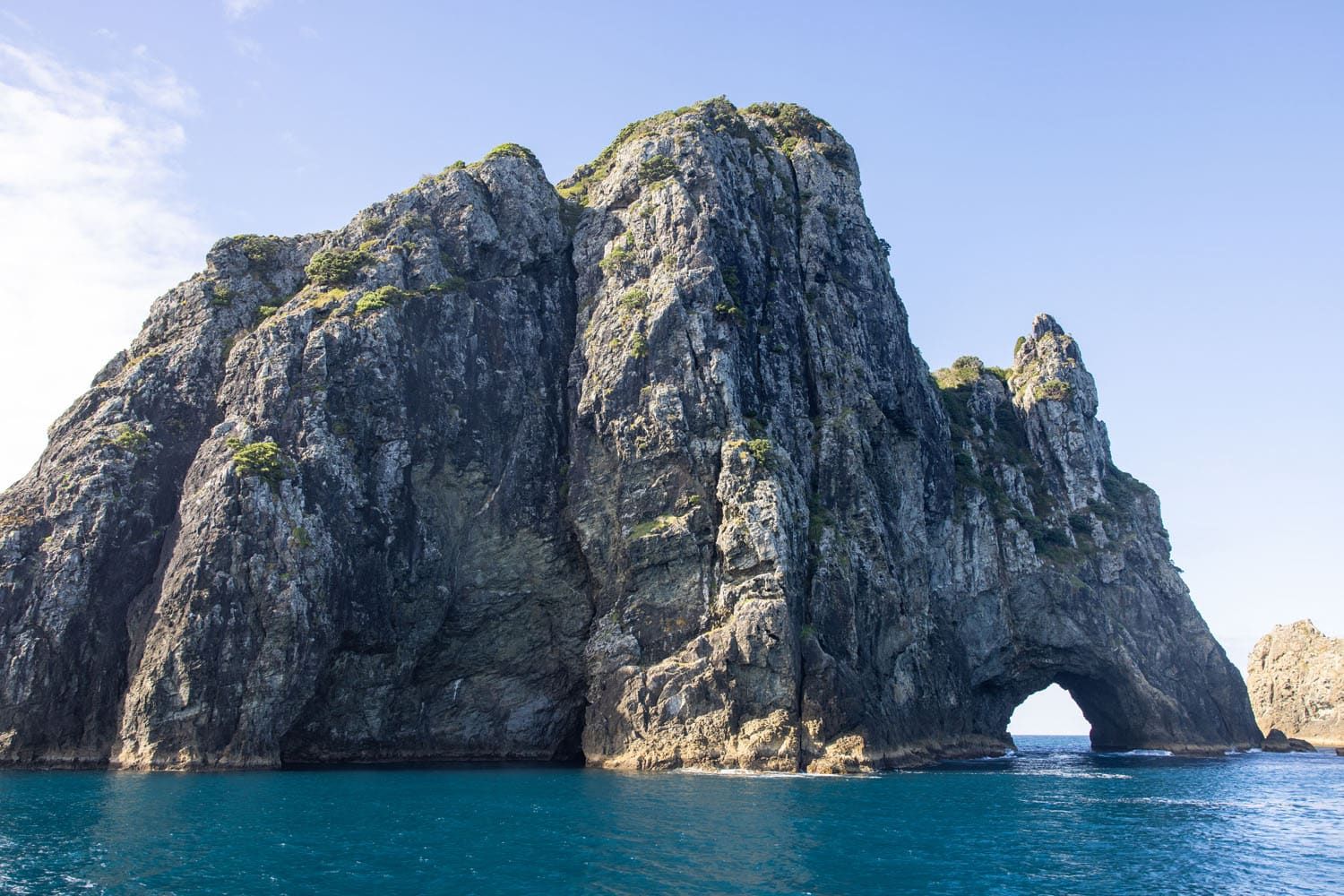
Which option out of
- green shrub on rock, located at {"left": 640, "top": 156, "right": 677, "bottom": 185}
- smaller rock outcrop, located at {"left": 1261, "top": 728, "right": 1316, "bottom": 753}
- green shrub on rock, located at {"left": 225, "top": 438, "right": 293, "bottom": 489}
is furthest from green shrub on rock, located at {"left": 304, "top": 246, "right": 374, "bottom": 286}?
smaller rock outcrop, located at {"left": 1261, "top": 728, "right": 1316, "bottom": 753}

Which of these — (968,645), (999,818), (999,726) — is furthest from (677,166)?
(999,726)

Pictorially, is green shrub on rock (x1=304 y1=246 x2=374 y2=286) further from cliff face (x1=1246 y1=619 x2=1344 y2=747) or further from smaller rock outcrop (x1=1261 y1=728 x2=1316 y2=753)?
cliff face (x1=1246 y1=619 x2=1344 y2=747)

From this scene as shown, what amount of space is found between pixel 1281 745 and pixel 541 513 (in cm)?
9173

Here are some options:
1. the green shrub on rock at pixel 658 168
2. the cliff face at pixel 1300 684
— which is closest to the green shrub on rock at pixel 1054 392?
the green shrub on rock at pixel 658 168

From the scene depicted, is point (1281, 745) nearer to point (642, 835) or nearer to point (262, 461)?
Answer: point (642, 835)

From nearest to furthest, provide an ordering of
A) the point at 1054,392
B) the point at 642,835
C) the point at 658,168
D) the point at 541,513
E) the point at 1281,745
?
1. the point at 642,835
2. the point at 541,513
3. the point at 658,168
4. the point at 1054,392
5. the point at 1281,745

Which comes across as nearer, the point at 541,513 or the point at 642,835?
the point at 642,835

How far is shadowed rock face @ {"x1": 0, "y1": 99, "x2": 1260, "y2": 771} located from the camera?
5991cm

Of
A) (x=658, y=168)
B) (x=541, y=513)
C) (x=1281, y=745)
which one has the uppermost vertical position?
(x=658, y=168)

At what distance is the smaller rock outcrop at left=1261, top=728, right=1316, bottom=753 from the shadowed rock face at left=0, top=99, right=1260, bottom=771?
22.8 m

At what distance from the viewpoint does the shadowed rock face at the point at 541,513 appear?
5991 centimetres

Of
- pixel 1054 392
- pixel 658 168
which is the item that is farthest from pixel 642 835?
pixel 1054 392

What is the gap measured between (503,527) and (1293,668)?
105 metres

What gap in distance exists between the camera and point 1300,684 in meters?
117
